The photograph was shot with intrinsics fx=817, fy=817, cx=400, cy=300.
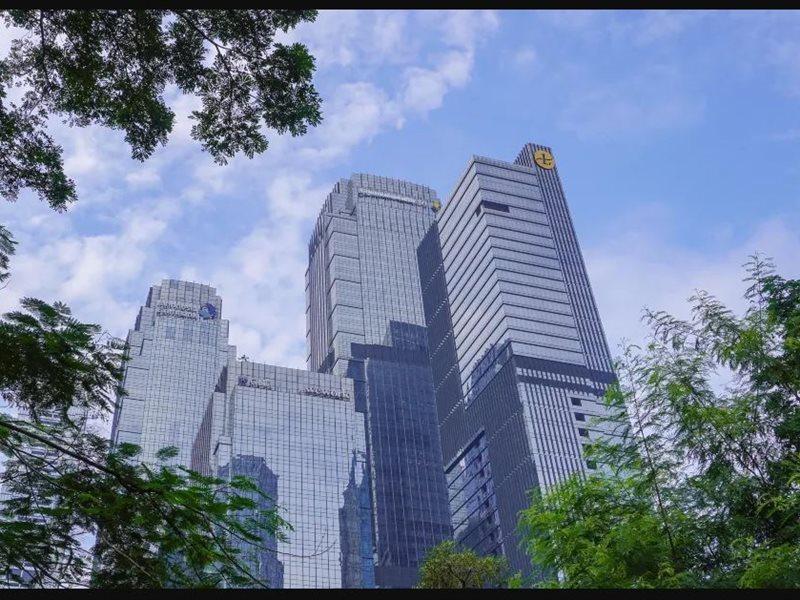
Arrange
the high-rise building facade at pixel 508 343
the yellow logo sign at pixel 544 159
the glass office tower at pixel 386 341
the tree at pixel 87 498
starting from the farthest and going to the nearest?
1. the yellow logo sign at pixel 544 159
2. the glass office tower at pixel 386 341
3. the high-rise building facade at pixel 508 343
4. the tree at pixel 87 498

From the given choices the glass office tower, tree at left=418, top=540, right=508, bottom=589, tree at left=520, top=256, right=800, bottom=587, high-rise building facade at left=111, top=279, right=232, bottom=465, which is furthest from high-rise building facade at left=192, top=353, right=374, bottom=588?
tree at left=520, top=256, right=800, bottom=587

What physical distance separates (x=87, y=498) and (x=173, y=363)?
4535 inches

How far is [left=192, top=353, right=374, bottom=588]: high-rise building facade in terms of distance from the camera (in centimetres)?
8425

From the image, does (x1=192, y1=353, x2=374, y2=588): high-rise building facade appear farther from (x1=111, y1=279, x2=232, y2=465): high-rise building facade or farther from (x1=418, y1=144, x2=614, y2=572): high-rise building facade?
(x1=111, y1=279, x2=232, y2=465): high-rise building facade

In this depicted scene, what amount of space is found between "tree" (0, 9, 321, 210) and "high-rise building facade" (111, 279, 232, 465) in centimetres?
10470

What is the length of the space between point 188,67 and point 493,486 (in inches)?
3031

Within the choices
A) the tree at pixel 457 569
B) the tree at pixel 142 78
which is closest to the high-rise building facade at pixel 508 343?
the tree at pixel 457 569

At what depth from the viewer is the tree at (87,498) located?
4.14 metres

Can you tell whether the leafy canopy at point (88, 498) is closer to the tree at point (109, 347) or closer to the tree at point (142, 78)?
the tree at point (109, 347)

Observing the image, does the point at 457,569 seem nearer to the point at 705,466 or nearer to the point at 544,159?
the point at 705,466

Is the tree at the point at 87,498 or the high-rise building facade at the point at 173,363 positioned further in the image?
the high-rise building facade at the point at 173,363

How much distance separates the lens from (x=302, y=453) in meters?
88.9

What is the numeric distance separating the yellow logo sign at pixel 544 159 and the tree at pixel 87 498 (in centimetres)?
10120

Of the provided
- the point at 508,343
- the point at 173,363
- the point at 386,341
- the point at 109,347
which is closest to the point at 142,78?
the point at 109,347
